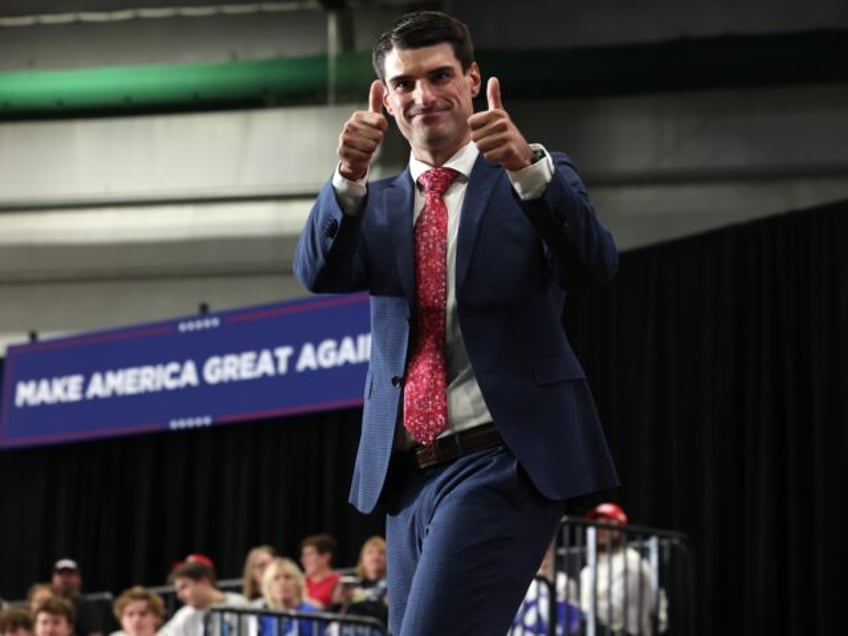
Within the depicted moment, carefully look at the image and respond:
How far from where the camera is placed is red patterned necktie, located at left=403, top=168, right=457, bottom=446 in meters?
2.64

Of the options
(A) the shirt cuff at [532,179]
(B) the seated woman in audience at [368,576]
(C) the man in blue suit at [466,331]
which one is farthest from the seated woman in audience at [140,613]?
(A) the shirt cuff at [532,179]

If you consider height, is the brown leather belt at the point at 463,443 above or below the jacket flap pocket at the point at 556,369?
below

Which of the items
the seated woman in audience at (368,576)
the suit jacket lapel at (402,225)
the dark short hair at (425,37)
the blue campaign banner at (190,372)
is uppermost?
the blue campaign banner at (190,372)

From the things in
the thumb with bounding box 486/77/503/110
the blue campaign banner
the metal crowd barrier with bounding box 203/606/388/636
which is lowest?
the metal crowd barrier with bounding box 203/606/388/636

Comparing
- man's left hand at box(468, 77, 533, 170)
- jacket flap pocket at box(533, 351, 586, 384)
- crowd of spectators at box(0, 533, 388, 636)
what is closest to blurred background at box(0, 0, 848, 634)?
crowd of spectators at box(0, 533, 388, 636)

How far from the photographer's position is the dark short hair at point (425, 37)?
2697 millimetres

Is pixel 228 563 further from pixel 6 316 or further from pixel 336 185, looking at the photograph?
pixel 336 185

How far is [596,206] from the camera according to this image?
11.3m

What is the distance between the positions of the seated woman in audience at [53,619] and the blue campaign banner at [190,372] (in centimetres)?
350

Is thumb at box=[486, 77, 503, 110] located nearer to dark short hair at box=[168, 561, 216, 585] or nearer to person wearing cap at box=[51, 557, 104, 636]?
dark short hair at box=[168, 561, 216, 585]

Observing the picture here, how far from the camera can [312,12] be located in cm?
1197

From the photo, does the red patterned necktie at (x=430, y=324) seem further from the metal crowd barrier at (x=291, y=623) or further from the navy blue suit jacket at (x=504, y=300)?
the metal crowd barrier at (x=291, y=623)

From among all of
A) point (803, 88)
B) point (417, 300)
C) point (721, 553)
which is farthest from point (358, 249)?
point (803, 88)

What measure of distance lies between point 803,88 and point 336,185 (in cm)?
858
